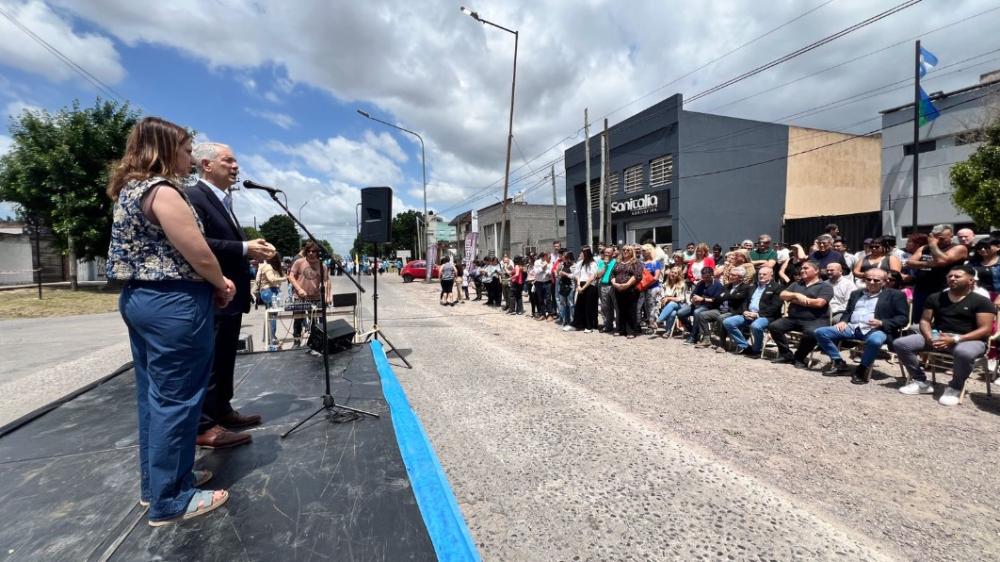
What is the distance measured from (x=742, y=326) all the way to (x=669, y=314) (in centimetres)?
158

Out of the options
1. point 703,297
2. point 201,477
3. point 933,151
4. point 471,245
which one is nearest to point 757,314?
point 703,297

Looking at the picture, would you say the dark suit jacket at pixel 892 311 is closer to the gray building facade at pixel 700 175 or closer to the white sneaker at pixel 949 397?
the white sneaker at pixel 949 397

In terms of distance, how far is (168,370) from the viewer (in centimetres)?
178

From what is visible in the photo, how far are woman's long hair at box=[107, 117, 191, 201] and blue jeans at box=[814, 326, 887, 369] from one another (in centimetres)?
636

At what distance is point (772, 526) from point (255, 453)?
9.51 feet

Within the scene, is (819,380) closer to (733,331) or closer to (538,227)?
(733,331)

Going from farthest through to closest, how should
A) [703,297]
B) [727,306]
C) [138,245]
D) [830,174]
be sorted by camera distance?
[830,174]
[703,297]
[727,306]
[138,245]

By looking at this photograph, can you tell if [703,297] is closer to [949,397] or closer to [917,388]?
[917,388]

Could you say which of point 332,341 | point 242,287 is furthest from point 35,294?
point 242,287

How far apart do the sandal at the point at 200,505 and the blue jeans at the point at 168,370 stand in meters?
0.02

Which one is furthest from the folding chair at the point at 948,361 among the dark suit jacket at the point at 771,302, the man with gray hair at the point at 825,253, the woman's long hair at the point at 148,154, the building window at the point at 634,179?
the building window at the point at 634,179

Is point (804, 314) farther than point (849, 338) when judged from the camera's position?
Yes

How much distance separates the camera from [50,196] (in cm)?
1670

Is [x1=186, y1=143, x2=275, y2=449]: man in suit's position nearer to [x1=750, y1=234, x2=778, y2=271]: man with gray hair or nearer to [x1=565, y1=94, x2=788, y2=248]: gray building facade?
[x1=750, y1=234, x2=778, y2=271]: man with gray hair
